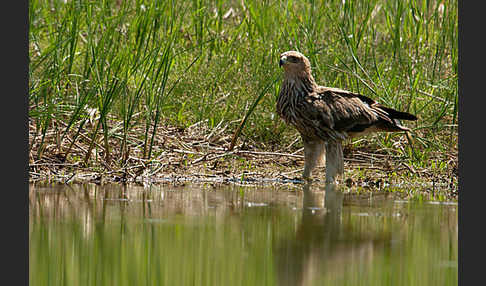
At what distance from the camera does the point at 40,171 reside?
22.2ft

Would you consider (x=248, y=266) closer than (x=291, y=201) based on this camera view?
Yes

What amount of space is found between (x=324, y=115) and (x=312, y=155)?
0.42 meters

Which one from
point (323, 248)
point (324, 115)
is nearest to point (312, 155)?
point (324, 115)

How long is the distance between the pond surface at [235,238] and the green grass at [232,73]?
1311mm

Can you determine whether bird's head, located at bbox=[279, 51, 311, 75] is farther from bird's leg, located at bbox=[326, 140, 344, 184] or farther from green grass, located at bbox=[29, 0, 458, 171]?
bird's leg, located at bbox=[326, 140, 344, 184]

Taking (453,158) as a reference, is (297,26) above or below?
above

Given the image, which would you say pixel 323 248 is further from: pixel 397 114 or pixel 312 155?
pixel 397 114

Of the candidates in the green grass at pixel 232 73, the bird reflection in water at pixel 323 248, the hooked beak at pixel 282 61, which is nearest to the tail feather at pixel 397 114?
the green grass at pixel 232 73

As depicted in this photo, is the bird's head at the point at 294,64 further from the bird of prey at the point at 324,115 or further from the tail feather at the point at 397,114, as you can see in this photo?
the tail feather at the point at 397,114

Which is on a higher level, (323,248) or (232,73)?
(232,73)

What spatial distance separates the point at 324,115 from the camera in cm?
682

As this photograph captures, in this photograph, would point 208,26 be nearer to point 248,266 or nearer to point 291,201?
point 291,201

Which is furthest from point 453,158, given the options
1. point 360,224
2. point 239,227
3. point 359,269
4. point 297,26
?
point 359,269

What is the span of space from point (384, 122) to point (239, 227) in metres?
2.83
